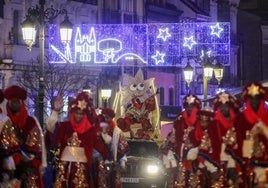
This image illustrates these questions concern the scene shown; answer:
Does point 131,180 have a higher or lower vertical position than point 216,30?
lower

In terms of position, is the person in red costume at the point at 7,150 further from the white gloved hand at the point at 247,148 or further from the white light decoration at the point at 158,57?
the white light decoration at the point at 158,57

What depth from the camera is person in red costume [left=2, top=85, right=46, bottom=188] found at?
14.4 metres

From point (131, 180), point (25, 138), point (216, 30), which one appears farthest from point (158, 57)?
point (25, 138)

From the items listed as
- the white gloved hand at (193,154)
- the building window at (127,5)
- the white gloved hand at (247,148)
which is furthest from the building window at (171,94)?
the white gloved hand at (247,148)

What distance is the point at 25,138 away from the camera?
1470 cm

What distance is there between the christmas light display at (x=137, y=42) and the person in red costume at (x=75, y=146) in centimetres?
2438

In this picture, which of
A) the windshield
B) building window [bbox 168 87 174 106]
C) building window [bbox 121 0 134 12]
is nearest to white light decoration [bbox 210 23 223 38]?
building window [bbox 121 0 134 12]

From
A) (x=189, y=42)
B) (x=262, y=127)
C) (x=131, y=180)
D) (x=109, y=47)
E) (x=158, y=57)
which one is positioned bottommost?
(x=131, y=180)

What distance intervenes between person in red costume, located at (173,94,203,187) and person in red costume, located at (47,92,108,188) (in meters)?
1.97

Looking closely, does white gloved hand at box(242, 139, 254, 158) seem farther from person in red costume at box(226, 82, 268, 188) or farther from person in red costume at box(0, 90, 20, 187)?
person in red costume at box(0, 90, 20, 187)

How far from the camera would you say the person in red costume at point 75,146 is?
53.2 ft

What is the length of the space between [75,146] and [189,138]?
8.29ft

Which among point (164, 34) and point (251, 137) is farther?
point (164, 34)

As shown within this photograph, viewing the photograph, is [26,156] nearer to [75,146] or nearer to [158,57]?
[75,146]
